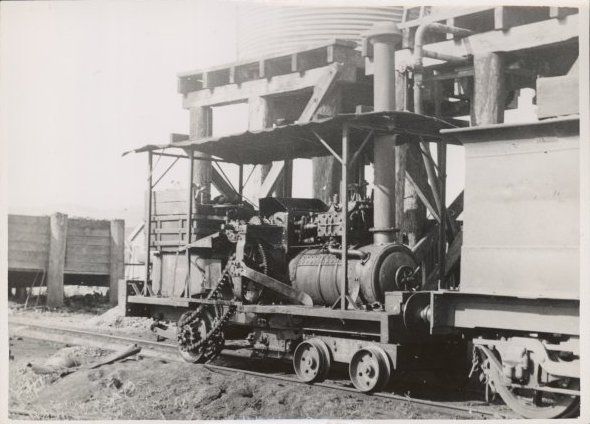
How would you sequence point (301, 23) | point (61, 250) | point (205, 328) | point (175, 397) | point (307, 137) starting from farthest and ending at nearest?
point (61, 250), point (301, 23), point (205, 328), point (307, 137), point (175, 397)

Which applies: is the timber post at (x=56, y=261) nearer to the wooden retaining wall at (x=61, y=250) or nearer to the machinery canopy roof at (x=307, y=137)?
the wooden retaining wall at (x=61, y=250)

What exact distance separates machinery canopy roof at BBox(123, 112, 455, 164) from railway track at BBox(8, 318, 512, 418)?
3.47 m

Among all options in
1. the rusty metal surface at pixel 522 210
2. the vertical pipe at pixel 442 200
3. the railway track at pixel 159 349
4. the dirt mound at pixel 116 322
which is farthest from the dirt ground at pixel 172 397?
the dirt mound at pixel 116 322

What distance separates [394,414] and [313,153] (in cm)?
575

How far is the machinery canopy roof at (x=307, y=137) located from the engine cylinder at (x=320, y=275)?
1.82 m

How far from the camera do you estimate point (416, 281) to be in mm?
10922

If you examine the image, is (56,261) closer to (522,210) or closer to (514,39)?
(514,39)

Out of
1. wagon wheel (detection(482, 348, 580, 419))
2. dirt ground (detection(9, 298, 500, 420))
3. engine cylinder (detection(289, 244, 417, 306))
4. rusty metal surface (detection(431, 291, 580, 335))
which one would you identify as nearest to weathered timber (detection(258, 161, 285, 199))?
engine cylinder (detection(289, 244, 417, 306))

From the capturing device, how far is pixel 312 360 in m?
10.7

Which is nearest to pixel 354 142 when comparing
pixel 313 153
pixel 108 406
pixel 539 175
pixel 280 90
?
pixel 313 153

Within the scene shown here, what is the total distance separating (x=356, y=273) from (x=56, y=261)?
1177 centimetres

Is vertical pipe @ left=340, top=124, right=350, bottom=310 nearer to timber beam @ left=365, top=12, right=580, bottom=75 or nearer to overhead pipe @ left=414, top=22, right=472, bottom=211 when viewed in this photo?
overhead pipe @ left=414, top=22, right=472, bottom=211

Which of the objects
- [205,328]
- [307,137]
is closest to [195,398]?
[205,328]

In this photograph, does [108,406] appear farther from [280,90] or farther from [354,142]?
[280,90]
